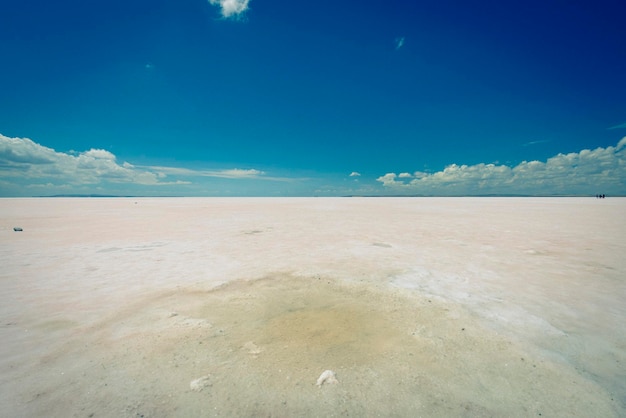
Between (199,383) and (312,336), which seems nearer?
(199,383)

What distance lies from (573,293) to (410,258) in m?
3.88

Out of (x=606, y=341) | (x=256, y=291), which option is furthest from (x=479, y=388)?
(x=256, y=291)

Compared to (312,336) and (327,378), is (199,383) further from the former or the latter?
(312,336)

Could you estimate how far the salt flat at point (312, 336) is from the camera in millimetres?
2877

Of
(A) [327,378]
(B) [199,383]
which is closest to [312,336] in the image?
(A) [327,378]

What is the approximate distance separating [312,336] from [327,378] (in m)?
0.99

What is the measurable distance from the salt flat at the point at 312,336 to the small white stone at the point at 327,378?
0.07 m

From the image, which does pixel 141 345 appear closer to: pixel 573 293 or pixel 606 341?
pixel 606 341

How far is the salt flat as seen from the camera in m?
2.88

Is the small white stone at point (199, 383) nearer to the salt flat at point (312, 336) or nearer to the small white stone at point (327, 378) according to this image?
the salt flat at point (312, 336)

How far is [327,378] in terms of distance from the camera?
3.15 meters

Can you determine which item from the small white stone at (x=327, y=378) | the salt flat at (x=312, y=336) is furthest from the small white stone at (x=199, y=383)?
the small white stone at (x=327, y=378)

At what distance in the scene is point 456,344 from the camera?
3920 mm

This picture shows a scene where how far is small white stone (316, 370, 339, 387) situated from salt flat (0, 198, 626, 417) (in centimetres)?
7
